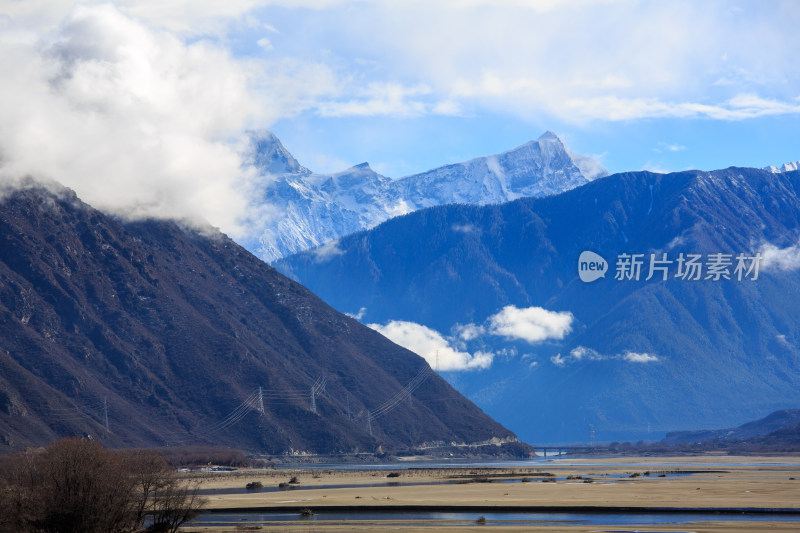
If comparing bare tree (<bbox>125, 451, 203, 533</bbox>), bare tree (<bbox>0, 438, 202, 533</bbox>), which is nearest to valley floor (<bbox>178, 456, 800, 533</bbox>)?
bare tree (<bbox>125, 451, 203, 533</bbox>)

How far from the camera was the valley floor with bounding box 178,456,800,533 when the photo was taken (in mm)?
100669

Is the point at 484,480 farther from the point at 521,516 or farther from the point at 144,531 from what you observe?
the point at 144,531

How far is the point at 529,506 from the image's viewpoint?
11838 centimetres

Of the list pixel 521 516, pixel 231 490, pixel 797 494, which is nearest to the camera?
pixel 521 516

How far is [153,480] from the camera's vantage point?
334 ft

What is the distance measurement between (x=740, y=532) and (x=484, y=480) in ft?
309

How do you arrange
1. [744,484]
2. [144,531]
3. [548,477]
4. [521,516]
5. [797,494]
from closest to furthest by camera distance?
[144,531] < [521,516] < [797,494] < [744,484] < [548,477]

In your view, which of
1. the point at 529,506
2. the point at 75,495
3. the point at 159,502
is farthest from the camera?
the point at 529,506

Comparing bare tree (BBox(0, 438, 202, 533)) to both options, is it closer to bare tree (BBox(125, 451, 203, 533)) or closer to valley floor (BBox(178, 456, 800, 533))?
bare tree (BBox(125, 451, 203, 533))

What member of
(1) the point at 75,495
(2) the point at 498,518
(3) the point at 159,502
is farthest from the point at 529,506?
(1) the point at 75,495

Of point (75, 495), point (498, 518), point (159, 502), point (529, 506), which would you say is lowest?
point (498, 518)

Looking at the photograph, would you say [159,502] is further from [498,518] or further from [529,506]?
[529,506]

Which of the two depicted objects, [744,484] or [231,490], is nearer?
[744,484]

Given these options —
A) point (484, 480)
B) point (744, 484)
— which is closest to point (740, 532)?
point (744, 484)
